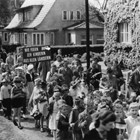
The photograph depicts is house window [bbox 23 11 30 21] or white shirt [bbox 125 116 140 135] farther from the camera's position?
house window [bbox 23 11 30 21]

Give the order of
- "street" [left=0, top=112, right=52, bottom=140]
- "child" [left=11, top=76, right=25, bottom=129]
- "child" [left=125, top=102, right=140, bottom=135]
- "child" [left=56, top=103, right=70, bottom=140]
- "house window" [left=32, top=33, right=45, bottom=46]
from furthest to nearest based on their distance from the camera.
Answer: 1. "house window" [left=32, top=33, right=45, bottom=46]
2. "child" [left=11, top=76, right=25, bottom=129]
3. "street" [left=0, top=112, right=52, bottom=140]
4. "child" [left=56, top=103, right=70, bottom=140]
5. "child" [left=125, top=102, right=140, bottom=135]

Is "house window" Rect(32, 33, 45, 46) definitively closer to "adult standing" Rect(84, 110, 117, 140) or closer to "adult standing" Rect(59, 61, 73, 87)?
"adult standing" Rect(59, 61, 73, 87)

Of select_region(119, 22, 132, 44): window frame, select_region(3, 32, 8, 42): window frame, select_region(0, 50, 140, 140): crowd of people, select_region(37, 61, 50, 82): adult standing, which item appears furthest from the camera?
select_region(3, 32, 8, 42): window frame

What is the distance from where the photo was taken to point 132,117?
7.41 m

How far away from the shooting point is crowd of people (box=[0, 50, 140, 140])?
251 inches

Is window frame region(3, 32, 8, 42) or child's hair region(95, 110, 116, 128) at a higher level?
window frame region(3, 32, 8, 42)

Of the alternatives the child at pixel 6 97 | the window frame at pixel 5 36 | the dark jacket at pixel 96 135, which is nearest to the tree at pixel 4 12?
the window frame at pixel 5 36

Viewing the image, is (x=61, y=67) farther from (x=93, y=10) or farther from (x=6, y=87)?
(x=93, y=10)

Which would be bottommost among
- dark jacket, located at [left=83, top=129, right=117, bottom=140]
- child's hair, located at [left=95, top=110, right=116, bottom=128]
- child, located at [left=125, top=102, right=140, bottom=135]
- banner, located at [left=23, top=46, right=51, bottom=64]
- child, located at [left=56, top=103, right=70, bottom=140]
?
child, located at [left=56, top=103, right=70, bottom=140]

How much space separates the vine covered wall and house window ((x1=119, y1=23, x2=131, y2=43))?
0.23m

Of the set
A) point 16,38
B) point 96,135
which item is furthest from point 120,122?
point 16,38

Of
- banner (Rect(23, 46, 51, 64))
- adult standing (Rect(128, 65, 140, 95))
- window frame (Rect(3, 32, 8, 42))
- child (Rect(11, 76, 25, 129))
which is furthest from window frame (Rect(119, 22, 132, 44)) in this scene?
window frame (Rect(3, 32, 8, 42))

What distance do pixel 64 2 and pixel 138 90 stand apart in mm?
33329

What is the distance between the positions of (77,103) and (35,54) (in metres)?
6.64
